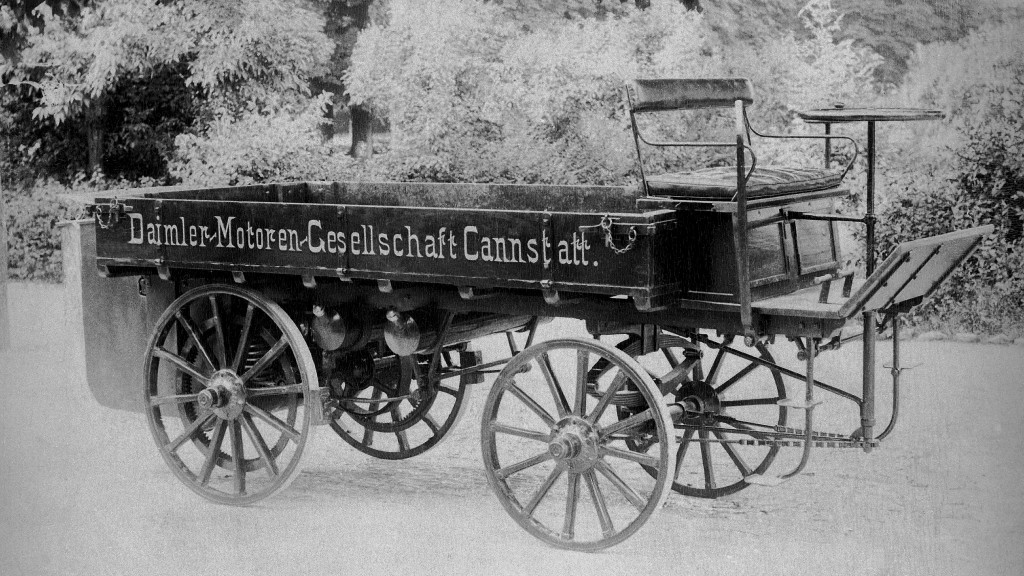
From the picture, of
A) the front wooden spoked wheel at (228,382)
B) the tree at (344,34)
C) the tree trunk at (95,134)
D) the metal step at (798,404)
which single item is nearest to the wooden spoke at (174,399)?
the front wooden spoked wheel at (228,382)

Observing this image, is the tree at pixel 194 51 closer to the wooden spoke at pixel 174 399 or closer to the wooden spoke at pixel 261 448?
the wooden spoke at pixel 174 399

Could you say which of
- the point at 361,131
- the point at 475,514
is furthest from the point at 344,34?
the point at 475,514

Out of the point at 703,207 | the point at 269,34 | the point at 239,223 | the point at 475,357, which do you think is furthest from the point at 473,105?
the point at 703,207

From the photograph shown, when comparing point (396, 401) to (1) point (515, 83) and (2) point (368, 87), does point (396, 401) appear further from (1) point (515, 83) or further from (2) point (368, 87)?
(2) point (368, 87)

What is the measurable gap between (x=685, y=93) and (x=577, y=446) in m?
1.24

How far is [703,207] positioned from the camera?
4.06 meters

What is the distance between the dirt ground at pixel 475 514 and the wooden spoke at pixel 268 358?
0.42 meters

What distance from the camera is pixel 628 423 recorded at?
4188 millimetres

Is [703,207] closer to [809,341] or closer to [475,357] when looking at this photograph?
[809,341]

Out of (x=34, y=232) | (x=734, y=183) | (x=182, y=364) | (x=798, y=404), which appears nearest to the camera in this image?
(x=798, y=404)

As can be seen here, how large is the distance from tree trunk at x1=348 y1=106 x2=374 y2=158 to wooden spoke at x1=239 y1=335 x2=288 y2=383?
4.35 metres

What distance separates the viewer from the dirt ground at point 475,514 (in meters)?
4.20

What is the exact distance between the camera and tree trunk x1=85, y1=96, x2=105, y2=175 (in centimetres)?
873

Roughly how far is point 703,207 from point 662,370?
3.52m
